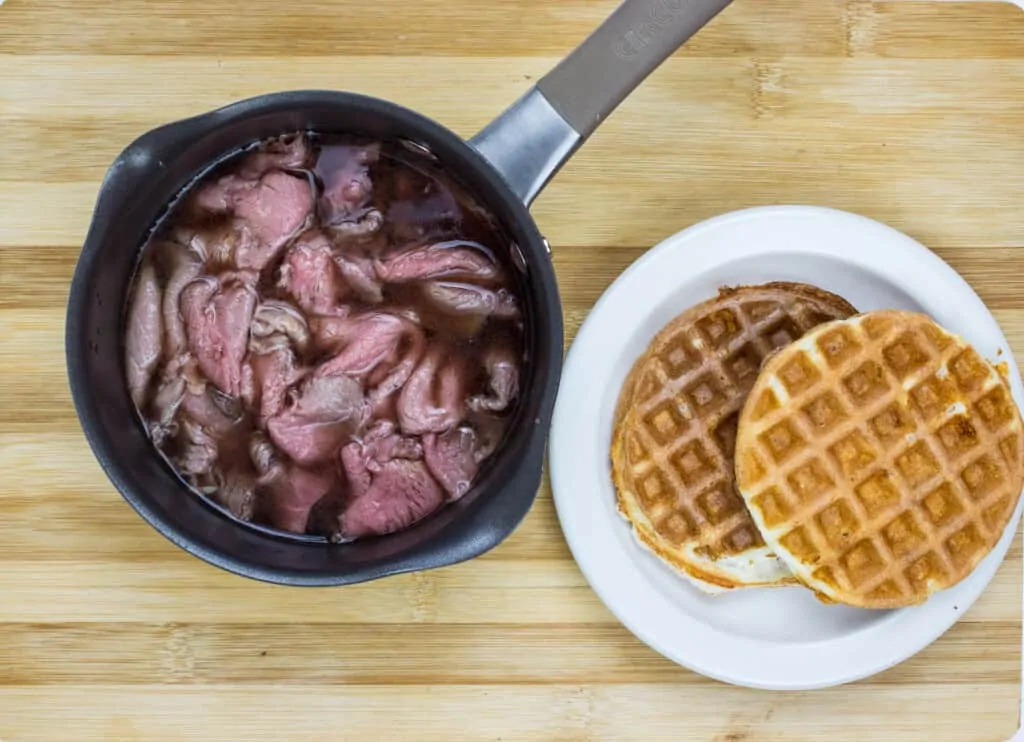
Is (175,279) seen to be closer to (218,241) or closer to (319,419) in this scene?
(218,241)

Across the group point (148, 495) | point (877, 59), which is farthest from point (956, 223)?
point (148, 495)

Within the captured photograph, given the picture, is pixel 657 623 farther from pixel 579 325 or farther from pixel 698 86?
pixel 698 86

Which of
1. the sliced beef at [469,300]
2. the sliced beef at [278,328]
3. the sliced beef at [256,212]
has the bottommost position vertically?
the sliced beef at [278,328]

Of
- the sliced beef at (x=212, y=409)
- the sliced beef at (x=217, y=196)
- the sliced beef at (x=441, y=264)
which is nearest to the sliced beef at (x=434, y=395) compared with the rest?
the sliced beef at (x=441, y=264)

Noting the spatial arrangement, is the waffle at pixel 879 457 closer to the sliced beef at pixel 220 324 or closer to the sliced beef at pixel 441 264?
the sliced beef at pixel 441 264

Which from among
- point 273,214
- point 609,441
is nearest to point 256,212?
point 273,214

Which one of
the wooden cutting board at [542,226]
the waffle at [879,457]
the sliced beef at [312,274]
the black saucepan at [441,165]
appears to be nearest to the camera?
the black saucepan at [441,165]
